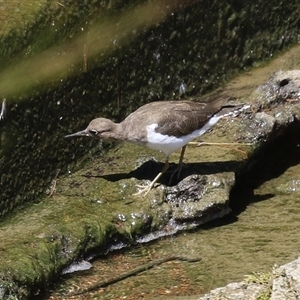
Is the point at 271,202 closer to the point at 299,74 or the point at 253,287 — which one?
the point at 299,74

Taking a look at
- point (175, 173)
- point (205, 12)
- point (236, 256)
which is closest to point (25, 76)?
point (175, 173)

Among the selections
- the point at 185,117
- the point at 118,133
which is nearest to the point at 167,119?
the point at 185,117

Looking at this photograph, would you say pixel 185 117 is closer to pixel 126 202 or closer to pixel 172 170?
pixel 172 170

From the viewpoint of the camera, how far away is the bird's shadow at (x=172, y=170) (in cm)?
737

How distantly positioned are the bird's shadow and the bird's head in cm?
37

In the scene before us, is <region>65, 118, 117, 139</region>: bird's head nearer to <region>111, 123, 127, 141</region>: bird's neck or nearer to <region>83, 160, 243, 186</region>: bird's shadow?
<region>111, 123, 127, 141</region>: bird's neck

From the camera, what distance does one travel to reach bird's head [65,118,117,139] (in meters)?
7.31

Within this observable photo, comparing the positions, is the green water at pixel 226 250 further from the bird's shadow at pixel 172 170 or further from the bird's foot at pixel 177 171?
the bird's foot at pixel 177 171

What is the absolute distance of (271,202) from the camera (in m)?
7.62

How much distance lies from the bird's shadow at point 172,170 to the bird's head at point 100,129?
1.21 ft

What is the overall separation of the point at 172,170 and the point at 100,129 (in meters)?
0.74

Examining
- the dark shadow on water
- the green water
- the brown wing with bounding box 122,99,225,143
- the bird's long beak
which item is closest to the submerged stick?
the green water

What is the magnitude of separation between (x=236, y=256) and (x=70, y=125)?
1870 millimetres

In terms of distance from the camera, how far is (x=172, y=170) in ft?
24.6
